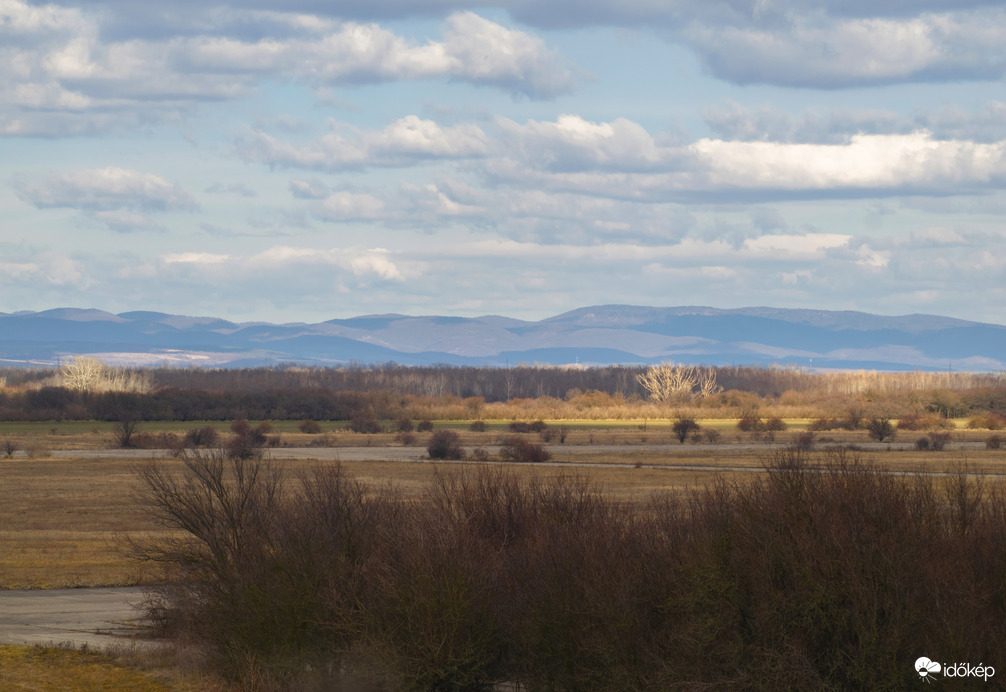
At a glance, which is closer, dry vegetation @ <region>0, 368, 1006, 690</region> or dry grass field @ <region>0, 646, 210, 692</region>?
dry vegetation @ <region>0, 368, 1006, 690</region>

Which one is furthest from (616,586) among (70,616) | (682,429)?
(682,429)

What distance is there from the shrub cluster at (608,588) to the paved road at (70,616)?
9.33 ft

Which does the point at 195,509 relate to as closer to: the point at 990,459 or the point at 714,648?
the point at 714,648

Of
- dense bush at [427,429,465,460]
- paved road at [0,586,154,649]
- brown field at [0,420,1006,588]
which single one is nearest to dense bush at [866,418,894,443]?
brown field at [0,420,1006,588]

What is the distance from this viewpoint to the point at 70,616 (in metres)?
22.2

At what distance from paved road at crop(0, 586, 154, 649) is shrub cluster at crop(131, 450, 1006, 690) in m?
2.84

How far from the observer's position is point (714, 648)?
12.5 metres

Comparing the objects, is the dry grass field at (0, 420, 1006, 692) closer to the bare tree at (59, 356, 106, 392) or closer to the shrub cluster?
the shrub cluster

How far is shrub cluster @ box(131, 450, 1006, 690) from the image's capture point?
38.9ft

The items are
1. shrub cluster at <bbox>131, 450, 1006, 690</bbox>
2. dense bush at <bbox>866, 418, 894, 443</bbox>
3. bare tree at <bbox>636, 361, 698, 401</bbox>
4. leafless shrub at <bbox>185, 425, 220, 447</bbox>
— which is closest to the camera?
shrub cluster at <bbox>131, 450, 1006, 690</bbox>

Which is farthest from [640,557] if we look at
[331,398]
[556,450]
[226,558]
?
[331,398]

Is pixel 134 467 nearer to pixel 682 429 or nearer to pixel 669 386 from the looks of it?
pixel 682 429

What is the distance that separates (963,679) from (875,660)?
0.96m

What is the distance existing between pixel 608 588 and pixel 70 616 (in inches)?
526
